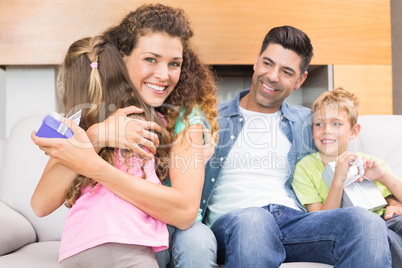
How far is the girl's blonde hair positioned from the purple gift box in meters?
0.16

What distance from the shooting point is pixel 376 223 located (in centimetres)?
111

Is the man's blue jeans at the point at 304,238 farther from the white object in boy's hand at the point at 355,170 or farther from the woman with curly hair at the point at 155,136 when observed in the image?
the white object in boy's hand at the point at 355,170

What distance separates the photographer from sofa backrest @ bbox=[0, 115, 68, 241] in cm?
151

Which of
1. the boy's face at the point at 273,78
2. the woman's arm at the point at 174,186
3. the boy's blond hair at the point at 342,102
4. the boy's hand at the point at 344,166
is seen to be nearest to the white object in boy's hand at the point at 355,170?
the boy's hand at the point at 344,166

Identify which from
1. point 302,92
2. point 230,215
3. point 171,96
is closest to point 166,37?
point 171,96

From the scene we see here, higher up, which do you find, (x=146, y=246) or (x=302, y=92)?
(x=302, y=92)

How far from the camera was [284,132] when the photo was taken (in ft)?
5.26

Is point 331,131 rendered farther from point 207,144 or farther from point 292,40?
point 207,144

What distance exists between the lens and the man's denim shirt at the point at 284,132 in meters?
1.51

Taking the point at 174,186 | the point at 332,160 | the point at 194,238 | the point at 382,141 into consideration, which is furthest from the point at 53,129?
the point at 382,141

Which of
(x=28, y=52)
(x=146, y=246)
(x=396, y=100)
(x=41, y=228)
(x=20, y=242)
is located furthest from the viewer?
(x=396, y=100)

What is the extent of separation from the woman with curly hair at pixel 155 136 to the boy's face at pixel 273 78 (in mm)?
292

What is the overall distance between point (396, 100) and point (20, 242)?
2.80 m

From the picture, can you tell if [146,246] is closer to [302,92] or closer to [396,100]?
[302,92]
